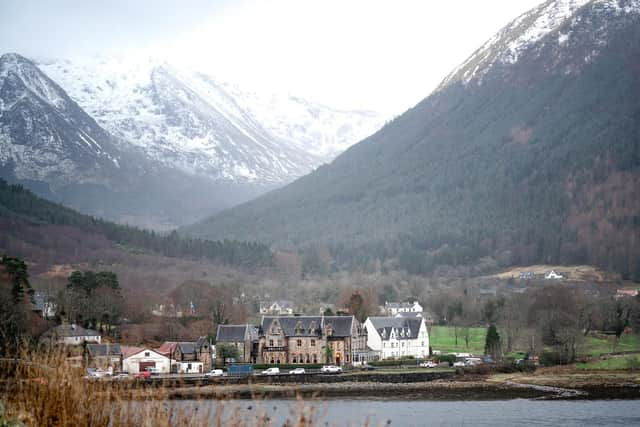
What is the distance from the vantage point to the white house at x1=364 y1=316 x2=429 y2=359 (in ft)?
335

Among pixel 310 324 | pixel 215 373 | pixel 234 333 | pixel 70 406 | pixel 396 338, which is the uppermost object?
pixel 310 324

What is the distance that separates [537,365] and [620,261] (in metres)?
93.2

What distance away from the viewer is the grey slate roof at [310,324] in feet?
313

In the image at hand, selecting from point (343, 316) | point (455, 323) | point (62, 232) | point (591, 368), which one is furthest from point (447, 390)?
point (62, 232)

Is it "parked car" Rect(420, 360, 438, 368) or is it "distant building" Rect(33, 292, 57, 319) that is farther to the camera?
"distant building" Rect(33, 292, 57, 319)

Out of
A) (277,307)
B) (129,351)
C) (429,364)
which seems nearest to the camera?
(129,351)

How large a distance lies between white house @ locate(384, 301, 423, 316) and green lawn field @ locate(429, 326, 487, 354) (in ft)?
42.2

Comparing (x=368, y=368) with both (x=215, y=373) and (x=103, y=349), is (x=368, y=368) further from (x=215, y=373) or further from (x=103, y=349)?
(x=103, y=349)

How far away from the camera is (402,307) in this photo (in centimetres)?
14212

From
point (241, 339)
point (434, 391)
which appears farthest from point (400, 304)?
point (434, 391)

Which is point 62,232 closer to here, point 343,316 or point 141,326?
point 141,326

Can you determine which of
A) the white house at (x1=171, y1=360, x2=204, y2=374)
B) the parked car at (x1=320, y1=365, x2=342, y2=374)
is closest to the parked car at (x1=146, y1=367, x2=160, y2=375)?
the white house at (x1=171, y1=360, x2=204, y2=374)

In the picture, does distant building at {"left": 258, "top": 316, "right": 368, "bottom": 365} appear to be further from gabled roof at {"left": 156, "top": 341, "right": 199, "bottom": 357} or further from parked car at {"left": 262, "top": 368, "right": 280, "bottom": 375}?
gabled roof at {"left": 156, "top": 341, "right": 199, "bottom": 357}

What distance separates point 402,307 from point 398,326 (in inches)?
1546
